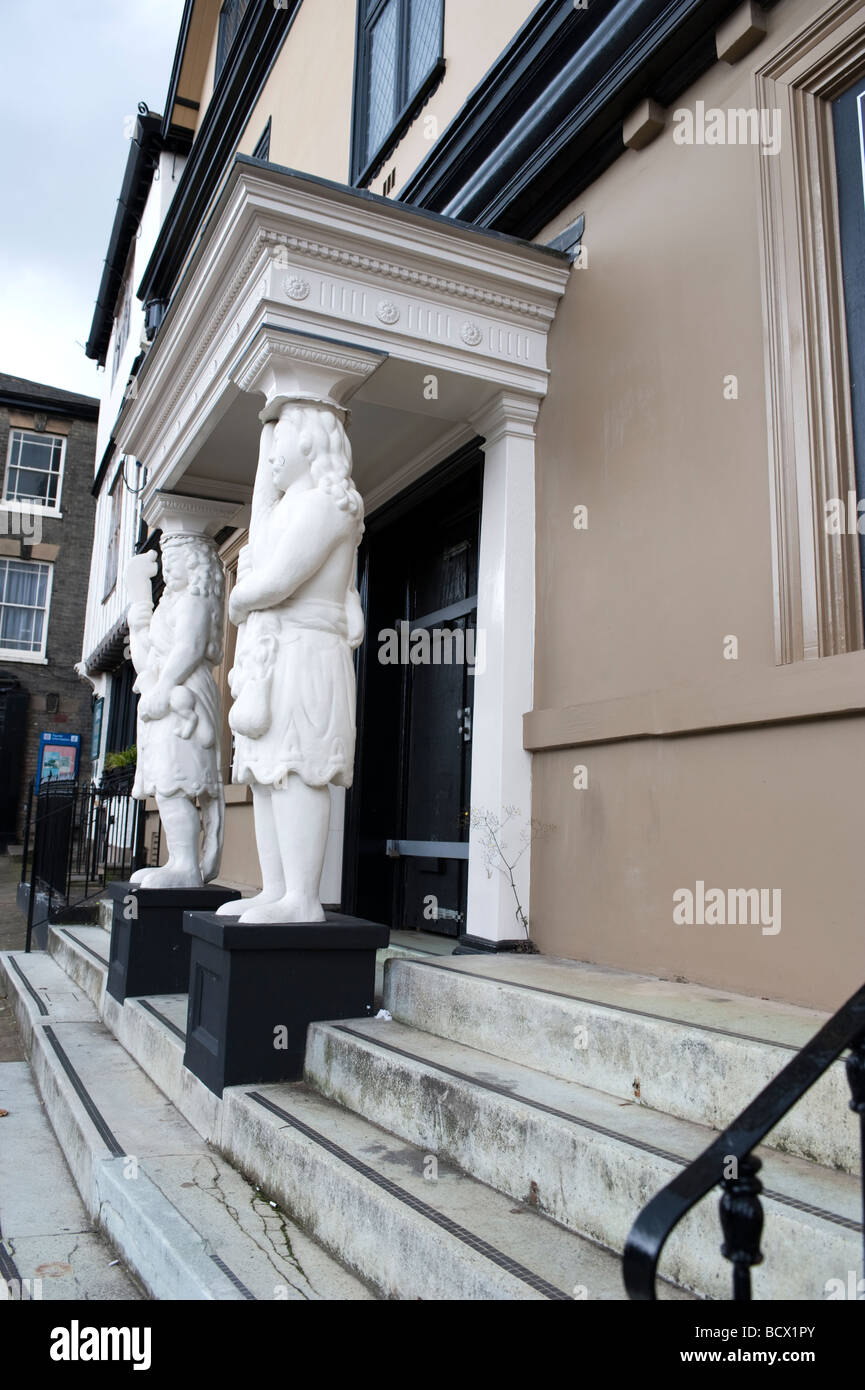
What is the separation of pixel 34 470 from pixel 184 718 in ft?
68.3

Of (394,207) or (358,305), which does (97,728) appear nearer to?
(358,305)

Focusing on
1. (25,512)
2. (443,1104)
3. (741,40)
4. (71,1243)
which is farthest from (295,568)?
(25,512)

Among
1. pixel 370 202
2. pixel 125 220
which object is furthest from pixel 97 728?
pixel 370 202

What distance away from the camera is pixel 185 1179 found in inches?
119

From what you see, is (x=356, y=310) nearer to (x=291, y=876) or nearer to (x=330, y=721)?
(x=330, y=721)

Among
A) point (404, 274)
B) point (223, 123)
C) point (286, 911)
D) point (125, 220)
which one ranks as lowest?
point (286, 911)

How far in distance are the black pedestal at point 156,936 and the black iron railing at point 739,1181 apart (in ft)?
12.9

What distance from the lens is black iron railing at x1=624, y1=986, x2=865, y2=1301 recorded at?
1148 millimetres

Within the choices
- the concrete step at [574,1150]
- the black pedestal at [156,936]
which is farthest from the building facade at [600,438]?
the black pedestal at [156,936]

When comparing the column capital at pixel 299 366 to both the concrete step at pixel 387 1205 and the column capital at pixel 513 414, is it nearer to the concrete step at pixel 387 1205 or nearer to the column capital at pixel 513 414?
the column capital at pixel 513 414

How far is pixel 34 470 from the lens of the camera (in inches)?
924

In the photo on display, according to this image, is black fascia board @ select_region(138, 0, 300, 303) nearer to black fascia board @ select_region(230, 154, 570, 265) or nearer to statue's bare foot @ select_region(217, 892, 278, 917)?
black fascia board @ select_region(230, 154, 570, 265)

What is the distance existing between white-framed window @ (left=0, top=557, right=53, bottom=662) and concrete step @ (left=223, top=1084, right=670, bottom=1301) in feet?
70.4

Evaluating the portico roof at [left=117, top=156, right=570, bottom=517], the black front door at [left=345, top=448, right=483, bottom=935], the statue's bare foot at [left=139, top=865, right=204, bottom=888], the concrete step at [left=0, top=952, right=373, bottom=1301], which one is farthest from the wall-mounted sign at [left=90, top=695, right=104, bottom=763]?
the concrete step at [left=0, top=952, right=373, bottom=1301]
